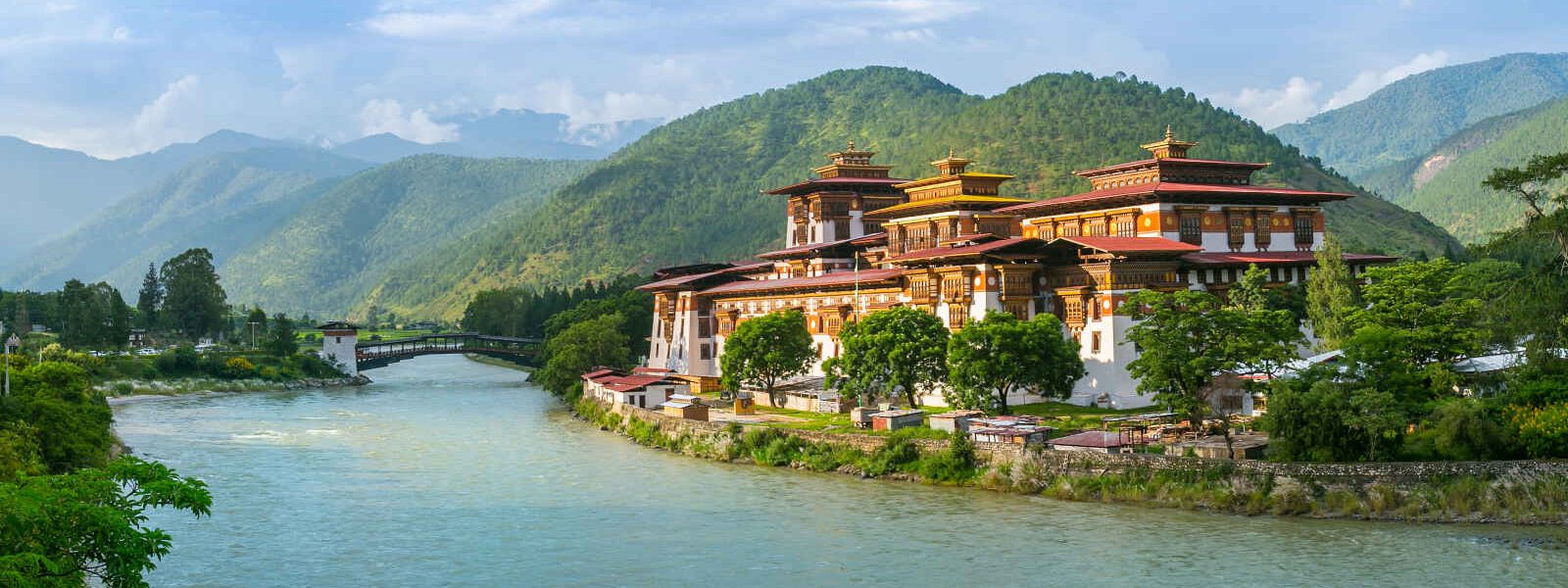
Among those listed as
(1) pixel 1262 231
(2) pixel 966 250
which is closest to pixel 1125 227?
(1) pixel 1262 231

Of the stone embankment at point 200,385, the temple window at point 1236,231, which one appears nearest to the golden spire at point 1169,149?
the temple window at point 1236,231

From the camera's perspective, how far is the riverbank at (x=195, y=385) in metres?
110

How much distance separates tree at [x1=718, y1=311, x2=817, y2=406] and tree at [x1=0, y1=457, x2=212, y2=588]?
50152mm

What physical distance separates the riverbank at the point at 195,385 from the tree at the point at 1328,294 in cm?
7995

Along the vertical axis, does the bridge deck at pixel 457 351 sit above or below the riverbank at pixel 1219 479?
above

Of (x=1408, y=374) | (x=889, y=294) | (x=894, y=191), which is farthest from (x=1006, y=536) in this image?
(x=894, y=191)

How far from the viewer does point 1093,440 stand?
49688 millimetres

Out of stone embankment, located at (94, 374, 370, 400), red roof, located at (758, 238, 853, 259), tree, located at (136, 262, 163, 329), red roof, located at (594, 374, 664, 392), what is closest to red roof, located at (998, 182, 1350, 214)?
red roof, located at (758, 238, 853, 259)

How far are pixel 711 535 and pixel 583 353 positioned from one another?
59059 millimetres

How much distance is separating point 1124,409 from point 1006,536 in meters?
21.2

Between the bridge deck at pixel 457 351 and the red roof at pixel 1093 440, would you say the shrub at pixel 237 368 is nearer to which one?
the bridge deck at pixel 457 351

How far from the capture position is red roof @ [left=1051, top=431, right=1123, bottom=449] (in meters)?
49.2

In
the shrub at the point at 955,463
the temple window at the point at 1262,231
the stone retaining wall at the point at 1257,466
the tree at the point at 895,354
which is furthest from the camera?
the temple window at the point at 1262,231

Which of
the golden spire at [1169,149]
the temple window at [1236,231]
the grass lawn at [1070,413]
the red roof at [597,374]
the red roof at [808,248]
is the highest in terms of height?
the golden spire at [1169,149]
